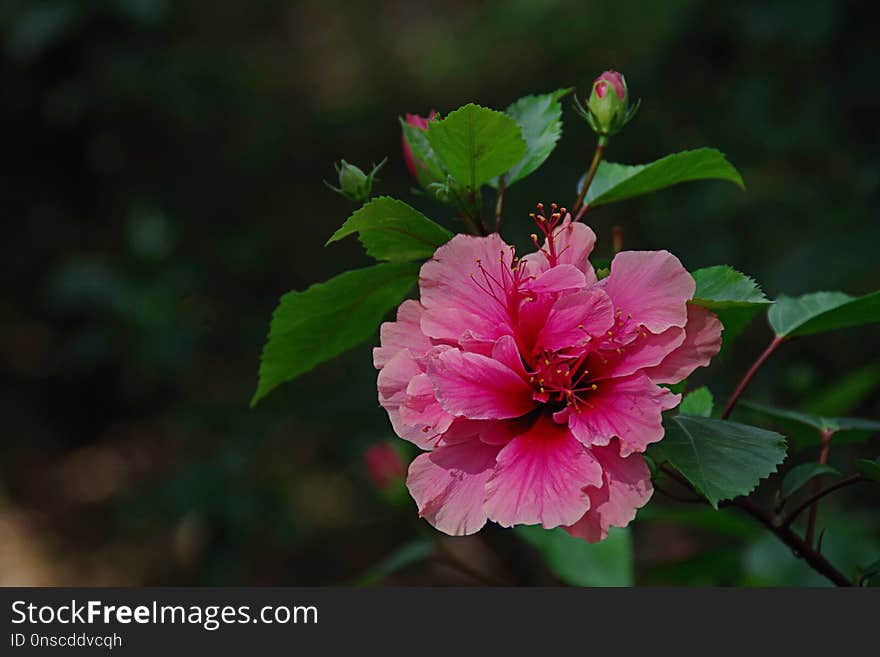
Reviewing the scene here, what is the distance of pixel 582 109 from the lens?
627 millimetres

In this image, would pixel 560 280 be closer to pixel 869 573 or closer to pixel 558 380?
pixel 558 380

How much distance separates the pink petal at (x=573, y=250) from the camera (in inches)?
21.1

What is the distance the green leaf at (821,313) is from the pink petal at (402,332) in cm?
27

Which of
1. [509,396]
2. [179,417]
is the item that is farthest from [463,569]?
[179,417]

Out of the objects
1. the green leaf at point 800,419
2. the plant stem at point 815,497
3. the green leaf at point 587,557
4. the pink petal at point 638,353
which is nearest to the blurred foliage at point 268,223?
the green leaf at point 587,557

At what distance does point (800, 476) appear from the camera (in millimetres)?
618

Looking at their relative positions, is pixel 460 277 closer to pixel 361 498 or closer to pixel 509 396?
pixel 509 396

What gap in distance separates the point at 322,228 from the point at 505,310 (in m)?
2.01

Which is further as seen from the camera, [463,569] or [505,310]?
[463,569]

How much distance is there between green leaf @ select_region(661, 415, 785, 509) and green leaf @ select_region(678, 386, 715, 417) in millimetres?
81

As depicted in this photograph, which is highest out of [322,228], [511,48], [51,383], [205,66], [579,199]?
[511,48]

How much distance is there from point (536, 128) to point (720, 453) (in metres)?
0.26

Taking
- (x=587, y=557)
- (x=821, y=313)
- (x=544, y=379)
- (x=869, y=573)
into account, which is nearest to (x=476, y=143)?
(x=544, y=379)

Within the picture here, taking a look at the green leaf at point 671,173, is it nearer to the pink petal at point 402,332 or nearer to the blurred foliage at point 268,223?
the pink petal at point 402,332
